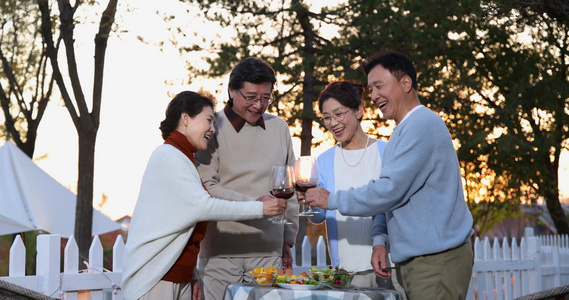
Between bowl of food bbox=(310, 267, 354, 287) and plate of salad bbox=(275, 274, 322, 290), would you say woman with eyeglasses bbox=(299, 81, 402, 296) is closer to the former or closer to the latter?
bowl of food bbox=(310, 267, 354, 287)

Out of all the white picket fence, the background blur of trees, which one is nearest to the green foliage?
the background blur of trees

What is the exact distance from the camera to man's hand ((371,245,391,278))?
3621mm

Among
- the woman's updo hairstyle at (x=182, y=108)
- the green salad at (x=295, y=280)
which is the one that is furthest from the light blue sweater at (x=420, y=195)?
the woman's updo hairstyle at (x=182, y=108)

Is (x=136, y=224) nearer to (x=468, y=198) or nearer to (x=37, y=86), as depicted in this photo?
(x=37, y=86)

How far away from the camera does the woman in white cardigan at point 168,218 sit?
3.44 metres

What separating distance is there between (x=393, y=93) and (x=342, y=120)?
727mm

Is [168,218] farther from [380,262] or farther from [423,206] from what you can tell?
[423,206]

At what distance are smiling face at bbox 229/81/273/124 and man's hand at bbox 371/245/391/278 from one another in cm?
118

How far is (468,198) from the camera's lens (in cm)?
2458

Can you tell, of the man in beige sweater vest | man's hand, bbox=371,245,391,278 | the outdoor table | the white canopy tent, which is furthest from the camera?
the white canopy tent

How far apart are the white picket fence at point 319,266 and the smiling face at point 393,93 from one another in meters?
2.67

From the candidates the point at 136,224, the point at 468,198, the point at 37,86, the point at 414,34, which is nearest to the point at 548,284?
the point at 414,34

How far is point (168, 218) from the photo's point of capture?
11.3 feet

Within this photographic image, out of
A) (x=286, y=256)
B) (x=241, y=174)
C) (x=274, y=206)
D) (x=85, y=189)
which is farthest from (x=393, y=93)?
(x=85, y=189)
